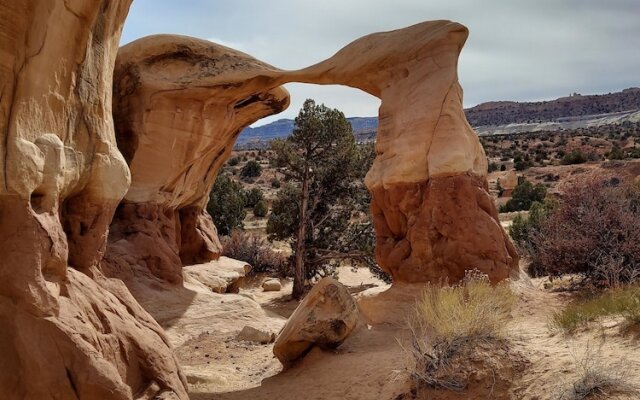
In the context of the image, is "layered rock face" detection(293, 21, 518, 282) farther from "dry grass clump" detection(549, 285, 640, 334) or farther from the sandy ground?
"dry grass clump" detection(549, 285, 640, 334)

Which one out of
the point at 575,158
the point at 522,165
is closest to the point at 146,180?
the point at 522,165

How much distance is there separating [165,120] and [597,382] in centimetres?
1015

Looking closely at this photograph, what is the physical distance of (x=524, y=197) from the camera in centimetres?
2817

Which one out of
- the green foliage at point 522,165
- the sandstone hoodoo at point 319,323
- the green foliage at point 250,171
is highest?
the green foliage at point 250,171

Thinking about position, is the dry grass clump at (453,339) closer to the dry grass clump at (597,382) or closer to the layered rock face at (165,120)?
the dry grass clump at (597,382)

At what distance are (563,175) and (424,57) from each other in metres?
26.1

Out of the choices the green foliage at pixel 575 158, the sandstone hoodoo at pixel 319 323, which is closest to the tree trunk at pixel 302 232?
the sandstone hoodoo at pixel 319 323

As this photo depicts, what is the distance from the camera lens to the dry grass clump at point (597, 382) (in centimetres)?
459

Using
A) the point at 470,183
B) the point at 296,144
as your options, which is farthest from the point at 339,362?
the point at 296,144

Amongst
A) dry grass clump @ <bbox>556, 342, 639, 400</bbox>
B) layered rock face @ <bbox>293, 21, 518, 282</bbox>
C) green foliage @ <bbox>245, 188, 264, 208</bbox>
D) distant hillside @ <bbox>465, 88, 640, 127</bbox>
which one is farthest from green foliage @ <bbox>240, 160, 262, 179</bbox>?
distant hillside @ <bbox>465, 88, 640, 127</bbox>

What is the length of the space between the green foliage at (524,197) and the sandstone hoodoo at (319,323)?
72.1 feet

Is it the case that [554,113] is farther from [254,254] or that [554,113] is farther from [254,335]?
[254,335]

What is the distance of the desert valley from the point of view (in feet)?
15.0

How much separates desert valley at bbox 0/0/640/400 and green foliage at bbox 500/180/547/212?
33.1 feet
